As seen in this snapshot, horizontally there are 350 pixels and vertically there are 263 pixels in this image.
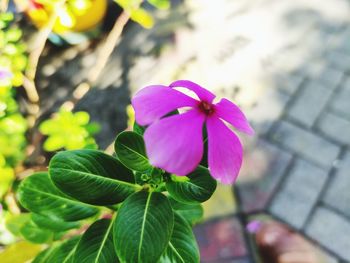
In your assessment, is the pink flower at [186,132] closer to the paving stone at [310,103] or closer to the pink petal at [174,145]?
the pink petal at [174,145]

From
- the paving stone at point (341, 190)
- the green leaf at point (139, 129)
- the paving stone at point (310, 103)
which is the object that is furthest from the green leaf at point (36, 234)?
the paving stone at point (310, 103)

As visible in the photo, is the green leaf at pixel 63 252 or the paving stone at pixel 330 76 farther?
the paving stone at pixel 330 76

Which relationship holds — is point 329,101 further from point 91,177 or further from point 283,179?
point 91,177

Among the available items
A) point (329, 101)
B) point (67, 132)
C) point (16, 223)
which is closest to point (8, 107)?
point (67, 132)

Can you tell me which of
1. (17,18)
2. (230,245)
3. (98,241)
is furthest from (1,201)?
(17,18)

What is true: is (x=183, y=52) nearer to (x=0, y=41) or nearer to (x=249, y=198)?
(x=249, y=198)

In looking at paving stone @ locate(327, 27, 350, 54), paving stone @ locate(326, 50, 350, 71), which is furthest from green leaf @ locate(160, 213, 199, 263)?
paving stone @ locate(327, 27, 350, 54)

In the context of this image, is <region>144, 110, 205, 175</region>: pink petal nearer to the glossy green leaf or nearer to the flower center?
the flower center
